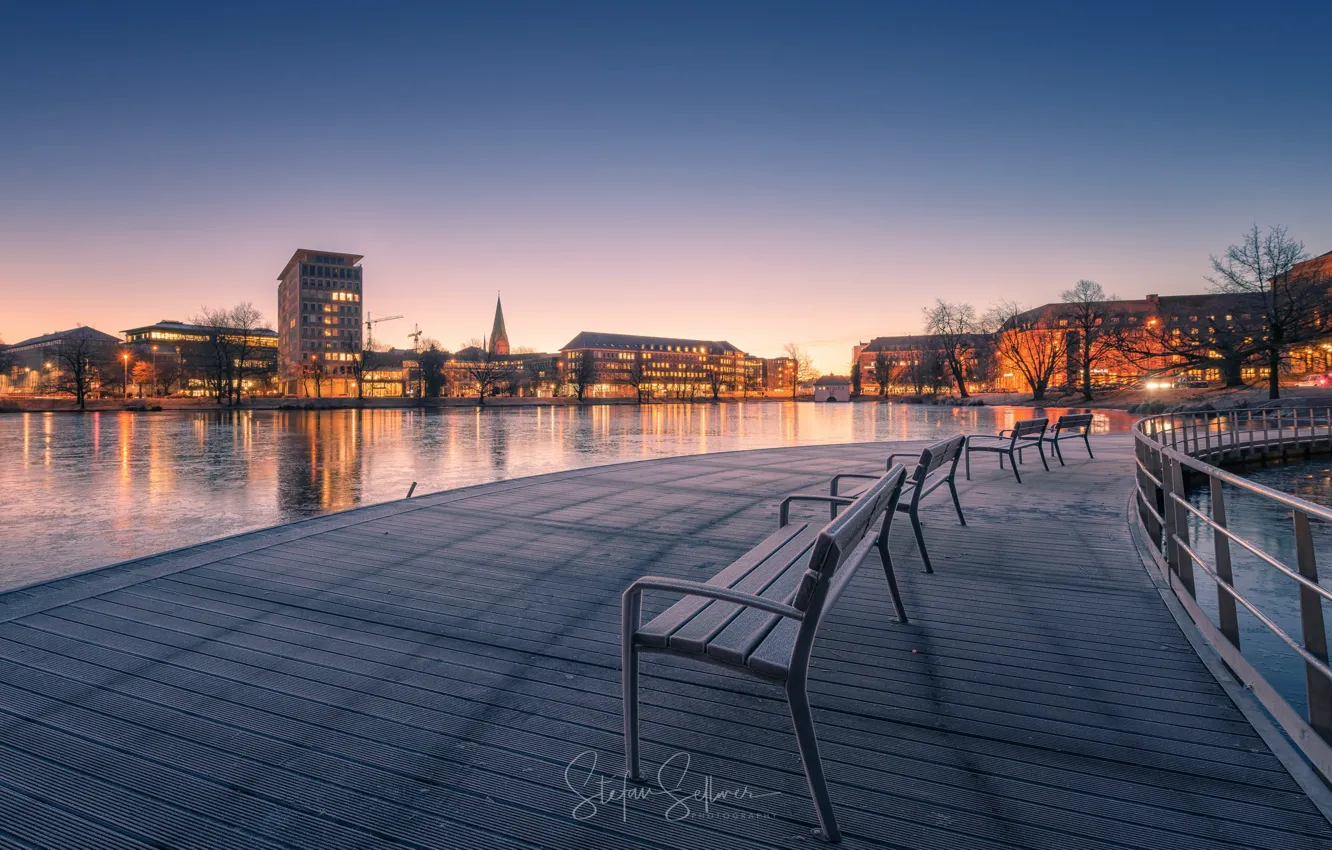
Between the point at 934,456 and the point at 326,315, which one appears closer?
the point at 934,456

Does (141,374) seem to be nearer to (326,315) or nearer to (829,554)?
(326,315)

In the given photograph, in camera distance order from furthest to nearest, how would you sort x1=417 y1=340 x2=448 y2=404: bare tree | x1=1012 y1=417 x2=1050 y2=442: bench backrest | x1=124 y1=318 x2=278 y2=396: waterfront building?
x1=417 y1=340 x2=448 y2=404: bare tree, x1=124 y1=318 x2=278 y2=396: waterfront building, x1=1012 y1=417 x2=1050 y2=442: bench backrest

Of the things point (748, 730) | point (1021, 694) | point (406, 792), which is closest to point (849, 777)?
point (748, 730)

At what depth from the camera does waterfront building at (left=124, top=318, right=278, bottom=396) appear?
82.2 metres

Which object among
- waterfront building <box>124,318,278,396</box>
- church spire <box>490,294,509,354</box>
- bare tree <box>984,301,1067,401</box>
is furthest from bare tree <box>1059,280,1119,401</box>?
church spire <box>490,294,509,354</box>

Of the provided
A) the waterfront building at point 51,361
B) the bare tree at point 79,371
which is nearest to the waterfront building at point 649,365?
the waterfront building at point 51,361

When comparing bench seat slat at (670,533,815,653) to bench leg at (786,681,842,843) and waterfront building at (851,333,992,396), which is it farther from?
waterfront building at (851,333,992,396)

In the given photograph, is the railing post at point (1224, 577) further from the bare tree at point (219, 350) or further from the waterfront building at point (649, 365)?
the waterfront building at point (649, 365)

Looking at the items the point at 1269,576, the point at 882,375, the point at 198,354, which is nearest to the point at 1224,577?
the point at 1269,576

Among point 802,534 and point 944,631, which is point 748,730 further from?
point 944,631

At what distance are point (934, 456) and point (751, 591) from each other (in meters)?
2.76

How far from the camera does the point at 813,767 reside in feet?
7.38

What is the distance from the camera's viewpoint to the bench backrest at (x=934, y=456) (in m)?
4.86

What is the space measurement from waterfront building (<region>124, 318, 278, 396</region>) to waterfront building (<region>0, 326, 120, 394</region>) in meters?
4.58
